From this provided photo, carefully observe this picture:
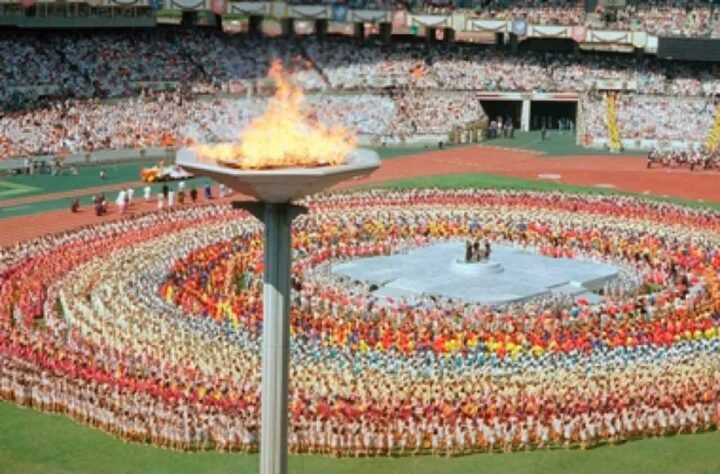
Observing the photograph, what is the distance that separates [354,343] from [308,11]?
5561 cm

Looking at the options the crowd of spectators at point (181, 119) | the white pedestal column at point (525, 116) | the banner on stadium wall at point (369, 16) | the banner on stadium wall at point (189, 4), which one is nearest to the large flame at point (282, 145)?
the crowd of spectators at point (181, 119)

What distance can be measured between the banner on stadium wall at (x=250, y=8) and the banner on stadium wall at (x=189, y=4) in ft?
6.92

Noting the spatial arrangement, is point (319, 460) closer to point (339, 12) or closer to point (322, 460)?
point (322, 460)

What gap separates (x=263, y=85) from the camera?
77.2 m

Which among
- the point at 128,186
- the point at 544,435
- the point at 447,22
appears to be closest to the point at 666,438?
the point at 544,435

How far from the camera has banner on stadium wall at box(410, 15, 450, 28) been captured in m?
88.5

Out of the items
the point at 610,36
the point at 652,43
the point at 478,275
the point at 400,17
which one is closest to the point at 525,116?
the point at 610,36

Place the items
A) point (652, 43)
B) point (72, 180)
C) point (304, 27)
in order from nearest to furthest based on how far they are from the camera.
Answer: point (72, 180)
point (652, 43)
point (304, 27)

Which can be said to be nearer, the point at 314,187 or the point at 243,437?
the point at 314,187

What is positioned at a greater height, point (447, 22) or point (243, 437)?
point (447, 22)

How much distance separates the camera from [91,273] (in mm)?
38062

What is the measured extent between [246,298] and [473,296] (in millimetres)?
7548

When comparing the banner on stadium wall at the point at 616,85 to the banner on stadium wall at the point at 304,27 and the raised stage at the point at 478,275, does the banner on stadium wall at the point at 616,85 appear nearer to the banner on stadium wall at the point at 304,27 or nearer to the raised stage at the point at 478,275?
the banner on stadium wall at the point at 304,27

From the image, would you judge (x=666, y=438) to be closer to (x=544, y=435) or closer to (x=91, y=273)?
(x=544, y=435)
